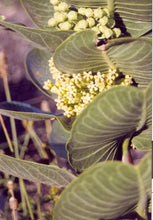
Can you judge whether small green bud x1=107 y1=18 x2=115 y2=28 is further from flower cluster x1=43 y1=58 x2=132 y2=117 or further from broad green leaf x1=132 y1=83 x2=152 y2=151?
broad green leaf x1=132 y1=83 x2=152 y2=151

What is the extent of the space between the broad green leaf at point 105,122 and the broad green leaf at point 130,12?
301 millimetres

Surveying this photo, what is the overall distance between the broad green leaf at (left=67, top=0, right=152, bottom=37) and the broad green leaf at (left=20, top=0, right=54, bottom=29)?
0.16 m

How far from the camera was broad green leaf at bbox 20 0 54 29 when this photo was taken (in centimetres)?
99

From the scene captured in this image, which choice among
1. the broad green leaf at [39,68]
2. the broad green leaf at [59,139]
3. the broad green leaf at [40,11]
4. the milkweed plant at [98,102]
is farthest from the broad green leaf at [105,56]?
the broad green leaf at [59,139]

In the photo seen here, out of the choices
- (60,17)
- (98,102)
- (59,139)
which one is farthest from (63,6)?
(59,139)

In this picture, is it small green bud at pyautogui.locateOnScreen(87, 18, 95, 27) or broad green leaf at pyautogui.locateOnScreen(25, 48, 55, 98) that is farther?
broad green leaf at pyautogui.locateOnScreen(25, 48, 55, 98)

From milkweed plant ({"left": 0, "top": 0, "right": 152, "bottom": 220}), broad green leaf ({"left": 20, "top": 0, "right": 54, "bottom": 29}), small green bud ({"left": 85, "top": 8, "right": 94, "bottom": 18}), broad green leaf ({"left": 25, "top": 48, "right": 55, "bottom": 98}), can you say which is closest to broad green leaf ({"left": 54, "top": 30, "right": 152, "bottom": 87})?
milkweed plant ({"left": 0, "top": 0, "right": 152, "bottom": 220})

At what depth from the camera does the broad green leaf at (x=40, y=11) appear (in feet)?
3.23

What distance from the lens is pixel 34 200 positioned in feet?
7.09

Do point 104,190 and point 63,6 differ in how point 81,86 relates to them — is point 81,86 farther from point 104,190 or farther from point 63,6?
point 104,190

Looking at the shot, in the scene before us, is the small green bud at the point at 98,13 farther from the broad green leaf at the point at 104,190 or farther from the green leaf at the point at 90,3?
the broad green leaf at the point at 104,190

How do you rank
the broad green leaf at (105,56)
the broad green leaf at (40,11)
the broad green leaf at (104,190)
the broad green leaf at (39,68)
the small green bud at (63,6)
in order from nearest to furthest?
the broad green leaf at (104,190), the broad green leaf at (105,56), the small green bud at (63,6), the broad green leaf at (40,11), the broad green leaf at (39,68)

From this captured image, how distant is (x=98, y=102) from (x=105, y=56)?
0.69 feet

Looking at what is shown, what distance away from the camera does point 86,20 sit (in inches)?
31.1
